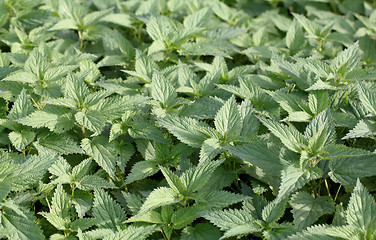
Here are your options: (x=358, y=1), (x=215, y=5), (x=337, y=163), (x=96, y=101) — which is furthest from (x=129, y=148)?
(x=358, y=1)

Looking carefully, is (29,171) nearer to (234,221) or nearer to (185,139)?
(185,139)

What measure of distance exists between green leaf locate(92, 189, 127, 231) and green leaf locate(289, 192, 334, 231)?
1.12 meters

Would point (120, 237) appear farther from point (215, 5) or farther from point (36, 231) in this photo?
point (215, 5)

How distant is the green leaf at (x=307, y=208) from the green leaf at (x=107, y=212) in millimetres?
1117

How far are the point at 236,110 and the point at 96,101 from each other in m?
1.05

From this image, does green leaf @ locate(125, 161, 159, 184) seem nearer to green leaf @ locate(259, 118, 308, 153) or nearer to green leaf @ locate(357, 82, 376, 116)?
green leaf @ locate(259, 118, 308, 153)

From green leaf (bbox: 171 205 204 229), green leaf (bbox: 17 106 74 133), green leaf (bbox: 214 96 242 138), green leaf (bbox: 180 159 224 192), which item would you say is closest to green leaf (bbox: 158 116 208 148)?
green leaf (bbox: 214 96 242 138)

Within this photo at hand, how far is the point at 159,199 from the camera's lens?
2.46 m

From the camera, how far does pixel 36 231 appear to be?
2420mm

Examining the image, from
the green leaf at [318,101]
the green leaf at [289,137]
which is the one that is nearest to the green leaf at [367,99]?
the green leaf at [318,101]

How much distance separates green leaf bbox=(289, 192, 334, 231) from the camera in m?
2.52

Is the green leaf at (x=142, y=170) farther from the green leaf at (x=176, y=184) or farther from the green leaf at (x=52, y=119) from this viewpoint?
the green leaf at (x=52, y=119)

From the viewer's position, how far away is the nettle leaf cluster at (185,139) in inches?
97.2

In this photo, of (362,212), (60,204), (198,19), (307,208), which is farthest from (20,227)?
(198,19)
